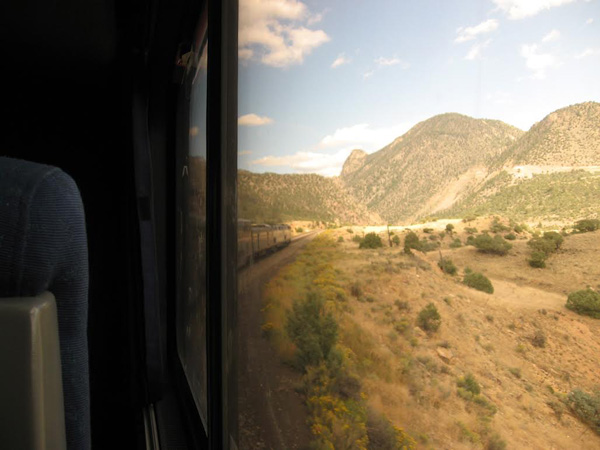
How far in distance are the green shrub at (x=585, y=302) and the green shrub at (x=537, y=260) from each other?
4cm

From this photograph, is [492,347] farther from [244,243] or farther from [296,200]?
[244,243]

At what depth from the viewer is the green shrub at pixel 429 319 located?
0.39m

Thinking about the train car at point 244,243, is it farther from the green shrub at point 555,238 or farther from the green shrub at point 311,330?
the green shrub at point 555,238

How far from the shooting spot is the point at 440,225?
459 mm

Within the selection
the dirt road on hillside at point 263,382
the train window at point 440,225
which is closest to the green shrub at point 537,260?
the train window at point 440,225

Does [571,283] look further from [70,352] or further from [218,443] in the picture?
[218,443]

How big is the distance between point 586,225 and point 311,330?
1.45 ft

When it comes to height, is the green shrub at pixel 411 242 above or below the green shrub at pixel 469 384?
above

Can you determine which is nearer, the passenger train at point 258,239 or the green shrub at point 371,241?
the green shrub at point 371,241

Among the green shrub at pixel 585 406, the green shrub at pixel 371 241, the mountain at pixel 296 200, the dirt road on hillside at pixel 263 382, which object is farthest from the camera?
the dirt road on hillside at pixel 263 382

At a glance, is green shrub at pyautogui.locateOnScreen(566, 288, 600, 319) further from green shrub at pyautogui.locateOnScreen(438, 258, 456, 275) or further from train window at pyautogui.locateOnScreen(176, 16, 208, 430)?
train window at pyautogui.locateOnScreen(176, 16, 208, 430)

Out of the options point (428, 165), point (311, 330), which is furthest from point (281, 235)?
point (428, 165)

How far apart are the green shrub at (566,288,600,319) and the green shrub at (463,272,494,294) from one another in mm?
65

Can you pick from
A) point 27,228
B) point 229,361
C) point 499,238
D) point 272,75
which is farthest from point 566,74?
point 229,361
